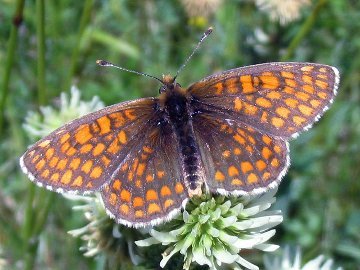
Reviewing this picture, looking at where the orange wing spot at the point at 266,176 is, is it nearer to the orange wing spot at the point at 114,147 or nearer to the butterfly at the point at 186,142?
the butterfly at the point at 186,142

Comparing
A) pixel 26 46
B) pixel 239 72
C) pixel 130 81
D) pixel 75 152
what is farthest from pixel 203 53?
pixel 75 152

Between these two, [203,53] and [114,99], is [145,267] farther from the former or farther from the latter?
[203,53]

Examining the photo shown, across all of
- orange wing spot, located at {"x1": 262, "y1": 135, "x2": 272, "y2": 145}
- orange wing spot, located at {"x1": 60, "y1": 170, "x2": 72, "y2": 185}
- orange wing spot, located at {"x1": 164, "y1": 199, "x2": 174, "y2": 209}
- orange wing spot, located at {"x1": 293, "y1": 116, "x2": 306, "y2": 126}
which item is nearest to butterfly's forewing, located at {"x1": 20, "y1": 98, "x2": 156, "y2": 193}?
orange wing spot, located at {"x1": 60, "y1": 170, "x2": 72, "y2": 185}

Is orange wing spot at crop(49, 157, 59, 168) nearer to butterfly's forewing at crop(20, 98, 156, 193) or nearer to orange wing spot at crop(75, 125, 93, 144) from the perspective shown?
butterfly's forewing at crop(20, 98, 156, 193)

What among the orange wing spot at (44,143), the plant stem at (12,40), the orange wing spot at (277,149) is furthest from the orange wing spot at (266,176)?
the plant stem at (12,40)

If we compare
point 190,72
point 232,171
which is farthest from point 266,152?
point 190,72

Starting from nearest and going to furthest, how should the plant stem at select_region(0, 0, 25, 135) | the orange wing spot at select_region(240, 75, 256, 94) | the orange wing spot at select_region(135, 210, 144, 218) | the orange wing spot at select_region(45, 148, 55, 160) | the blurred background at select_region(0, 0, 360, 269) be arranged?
the orange wing spot at select_region(135, 210, 144, 218), the orange wing spot at select_region(45, 148, 55, 160), the orange wing spot at select_region(240, 75, 256, 94), the plant stem at select_region(0, 0, 25, 135), the blurred background at select_region(0, 0, 360, 269)
